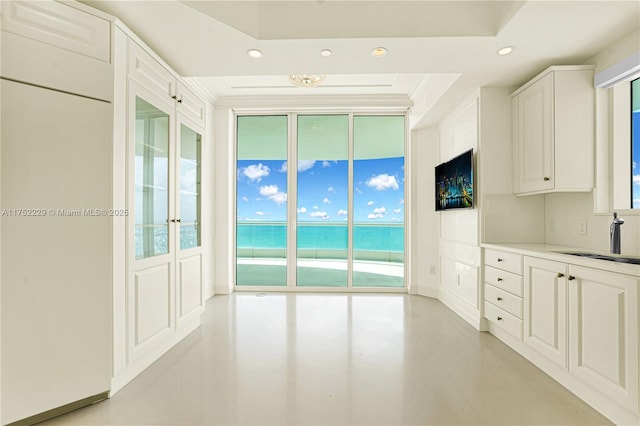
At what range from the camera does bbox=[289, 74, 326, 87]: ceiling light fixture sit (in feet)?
12.2

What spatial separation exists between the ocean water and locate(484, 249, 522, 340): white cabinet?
1.85 meters

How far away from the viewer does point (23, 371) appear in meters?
1.63

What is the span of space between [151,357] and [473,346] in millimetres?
2778

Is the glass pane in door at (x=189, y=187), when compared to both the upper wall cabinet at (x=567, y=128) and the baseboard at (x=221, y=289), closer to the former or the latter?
the baseboard at (x=221, y=289)

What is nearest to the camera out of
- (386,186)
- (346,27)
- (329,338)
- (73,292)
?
(73,292)

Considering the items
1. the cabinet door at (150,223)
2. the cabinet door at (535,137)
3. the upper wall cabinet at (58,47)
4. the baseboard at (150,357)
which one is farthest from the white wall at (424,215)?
the upper wall cabinet at (58,47)

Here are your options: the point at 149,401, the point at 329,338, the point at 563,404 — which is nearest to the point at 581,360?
the point at 563,404

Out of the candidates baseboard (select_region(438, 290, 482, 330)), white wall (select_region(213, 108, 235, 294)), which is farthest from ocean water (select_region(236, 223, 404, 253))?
baseboard (select_region(438, 290, 482, 330))

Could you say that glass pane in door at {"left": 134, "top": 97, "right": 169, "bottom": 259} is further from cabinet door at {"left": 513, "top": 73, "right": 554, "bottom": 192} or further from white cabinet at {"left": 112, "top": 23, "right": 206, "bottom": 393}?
cabinet door at {"left": 513, "top": 73, "right": 554, "bottom": 192}

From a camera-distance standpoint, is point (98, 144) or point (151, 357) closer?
point (98, 144)

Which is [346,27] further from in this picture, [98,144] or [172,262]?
[172,262]

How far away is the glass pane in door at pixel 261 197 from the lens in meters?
4.80

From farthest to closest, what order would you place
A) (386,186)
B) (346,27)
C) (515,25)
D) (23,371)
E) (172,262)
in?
(386,186) < (172,262) < (346,27) < (515,25) < (23,371)

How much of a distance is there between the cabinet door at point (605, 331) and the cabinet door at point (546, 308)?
2.9 inches
